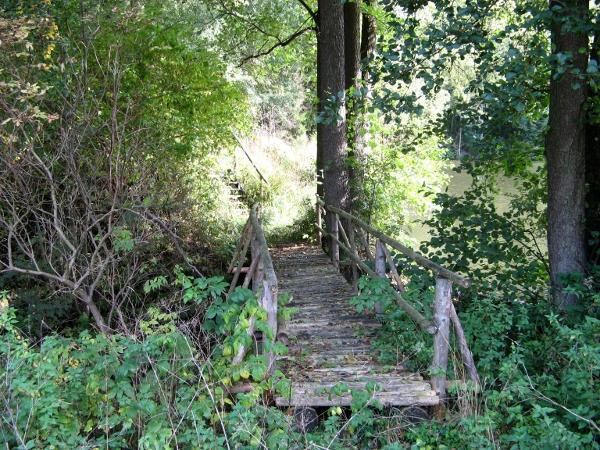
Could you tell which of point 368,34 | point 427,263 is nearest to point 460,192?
point 368,34

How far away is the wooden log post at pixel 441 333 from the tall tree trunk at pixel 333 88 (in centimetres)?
628

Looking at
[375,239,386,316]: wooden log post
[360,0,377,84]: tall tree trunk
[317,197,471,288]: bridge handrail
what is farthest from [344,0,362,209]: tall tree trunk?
[375,239,386,316]: wooden log post

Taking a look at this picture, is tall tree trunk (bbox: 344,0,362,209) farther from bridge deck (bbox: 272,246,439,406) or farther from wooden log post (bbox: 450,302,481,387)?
wooden log post (bbox: 450,302,481,387)

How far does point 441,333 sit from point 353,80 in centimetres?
771

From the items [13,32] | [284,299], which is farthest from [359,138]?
[284,299]

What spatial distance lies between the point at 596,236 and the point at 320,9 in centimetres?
712

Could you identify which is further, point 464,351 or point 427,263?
point 427,263

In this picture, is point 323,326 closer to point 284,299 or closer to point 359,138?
point 284,299

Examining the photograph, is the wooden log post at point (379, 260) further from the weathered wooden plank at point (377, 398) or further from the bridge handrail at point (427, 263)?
the weathered wooden plank at point (377, 398)

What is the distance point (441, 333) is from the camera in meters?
4.57

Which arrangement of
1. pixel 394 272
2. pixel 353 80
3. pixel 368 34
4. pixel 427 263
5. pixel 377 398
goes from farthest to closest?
pixel 368 34 → pixel 353 80 → pixel 394 272 → pixel 427 263 → pixel 377 398

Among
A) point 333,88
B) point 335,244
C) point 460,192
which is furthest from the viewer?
point 460,192

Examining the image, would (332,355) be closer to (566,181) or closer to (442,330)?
(442,330)

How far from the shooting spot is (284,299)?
4.31 m
